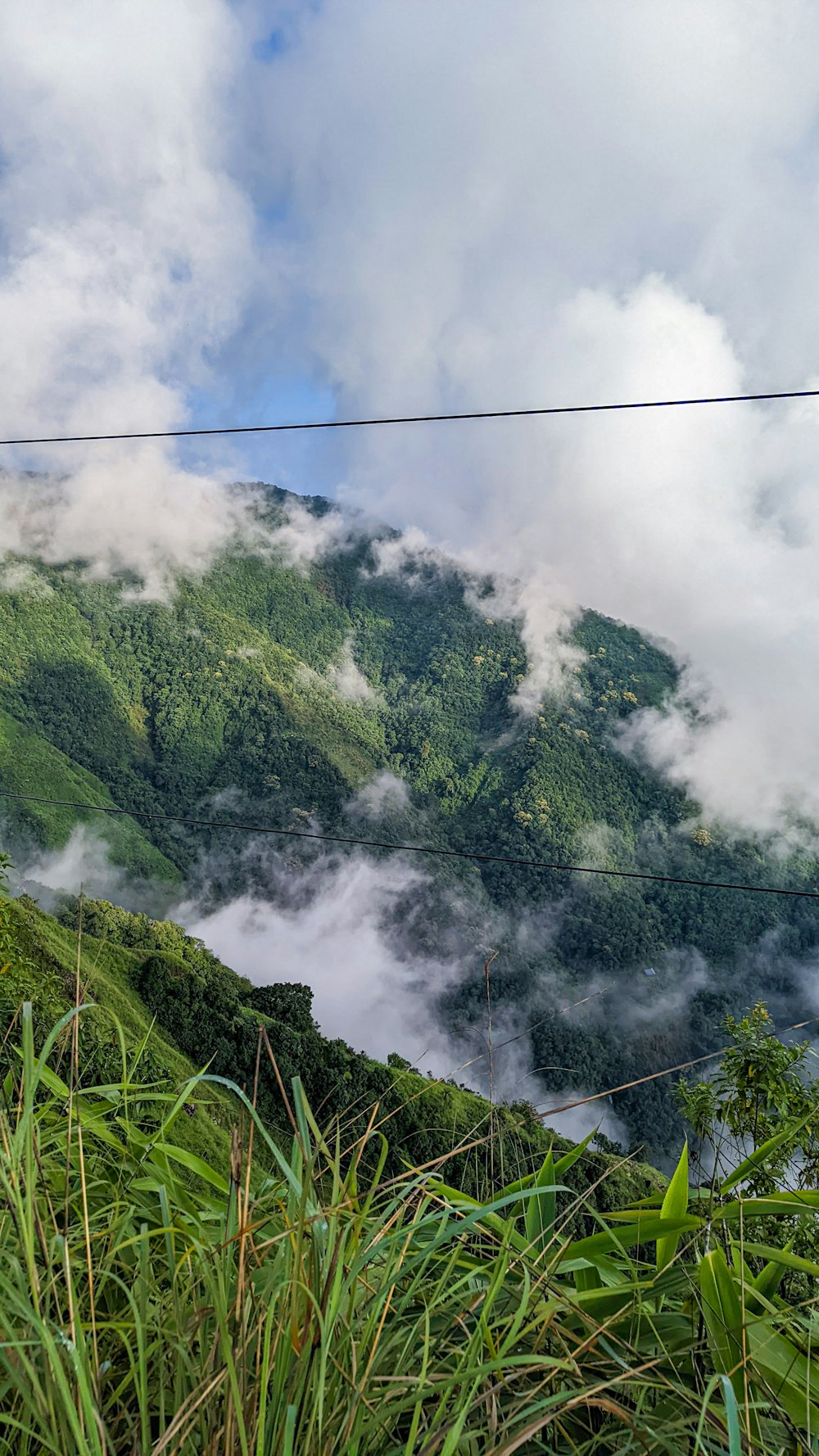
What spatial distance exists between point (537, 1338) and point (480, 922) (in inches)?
4459

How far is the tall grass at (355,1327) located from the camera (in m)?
0.80

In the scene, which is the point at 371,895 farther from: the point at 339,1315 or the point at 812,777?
the point at 339,1315

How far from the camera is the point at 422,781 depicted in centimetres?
13262

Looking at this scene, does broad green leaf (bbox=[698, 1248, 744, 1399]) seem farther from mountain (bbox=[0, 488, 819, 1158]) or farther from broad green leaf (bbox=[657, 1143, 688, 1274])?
mountain (bbox=[0, 488, 819, 1158])

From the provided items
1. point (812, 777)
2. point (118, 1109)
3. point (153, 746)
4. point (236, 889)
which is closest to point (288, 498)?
point (153, 746)

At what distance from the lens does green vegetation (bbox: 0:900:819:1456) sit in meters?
0.80

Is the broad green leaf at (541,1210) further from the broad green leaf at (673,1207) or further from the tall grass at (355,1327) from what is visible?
the broad green leaf at (673,1207)

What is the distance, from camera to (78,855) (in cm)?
8981

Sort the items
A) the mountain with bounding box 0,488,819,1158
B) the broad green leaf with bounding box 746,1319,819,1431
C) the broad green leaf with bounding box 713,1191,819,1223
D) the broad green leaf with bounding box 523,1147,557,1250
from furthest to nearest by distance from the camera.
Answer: the mountain with bounding box 0,488,819,1158 < the broad green leaf with bounding box 523,1147,557,1250 < the broad green leaf with bounding box 713,1191,819,1223 < the broad green leaf with bounding box 746,1319,819,1431

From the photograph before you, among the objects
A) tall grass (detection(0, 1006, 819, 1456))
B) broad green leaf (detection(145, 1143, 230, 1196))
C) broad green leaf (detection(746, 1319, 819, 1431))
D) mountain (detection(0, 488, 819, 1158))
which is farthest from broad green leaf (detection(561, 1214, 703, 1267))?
mountain (detection(0, 488, 819, 1158))

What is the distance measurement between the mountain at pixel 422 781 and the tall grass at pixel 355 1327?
2783 inches

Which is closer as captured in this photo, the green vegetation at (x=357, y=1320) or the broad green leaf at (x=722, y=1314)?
the green vegetation at (x=357, y=1320)

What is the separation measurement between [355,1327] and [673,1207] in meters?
0.47

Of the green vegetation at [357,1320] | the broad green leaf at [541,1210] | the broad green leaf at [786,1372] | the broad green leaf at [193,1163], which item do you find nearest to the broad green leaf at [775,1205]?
the green vegetation at [357,1320]
